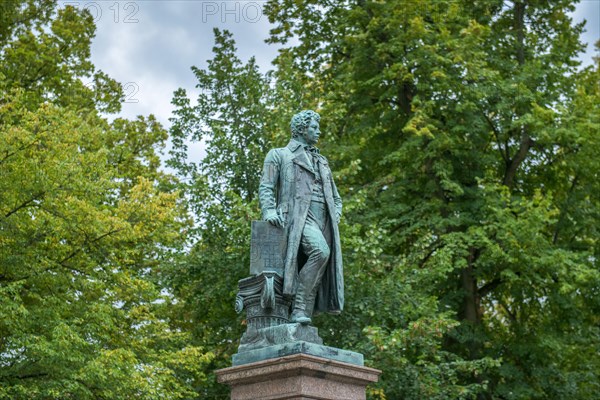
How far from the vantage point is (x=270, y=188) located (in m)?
9.81

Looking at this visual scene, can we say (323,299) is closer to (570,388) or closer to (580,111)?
(570,388)

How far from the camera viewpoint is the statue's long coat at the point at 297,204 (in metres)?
9.49

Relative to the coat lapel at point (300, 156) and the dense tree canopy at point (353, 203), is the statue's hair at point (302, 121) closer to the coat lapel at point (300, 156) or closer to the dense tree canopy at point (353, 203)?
the coat lapel at point (300, 156)

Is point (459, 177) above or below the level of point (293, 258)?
above

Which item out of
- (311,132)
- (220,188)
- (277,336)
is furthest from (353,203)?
(277,336)

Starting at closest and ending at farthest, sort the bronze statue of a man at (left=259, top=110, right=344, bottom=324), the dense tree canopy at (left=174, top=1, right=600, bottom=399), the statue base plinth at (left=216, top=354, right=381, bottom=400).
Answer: the statue base plinth at (left=216, top=354, right=381, bottom=400) → the bronze statue of a man at (left=259, top=110, right=344, bottom=324) → the dense tree canopy at (left=174, top=1, right=600, bottom=399)

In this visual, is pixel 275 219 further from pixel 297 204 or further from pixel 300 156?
pixel 300 156

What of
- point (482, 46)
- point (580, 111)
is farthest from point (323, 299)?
point (482, 46)

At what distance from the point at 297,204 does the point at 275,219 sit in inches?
11.9

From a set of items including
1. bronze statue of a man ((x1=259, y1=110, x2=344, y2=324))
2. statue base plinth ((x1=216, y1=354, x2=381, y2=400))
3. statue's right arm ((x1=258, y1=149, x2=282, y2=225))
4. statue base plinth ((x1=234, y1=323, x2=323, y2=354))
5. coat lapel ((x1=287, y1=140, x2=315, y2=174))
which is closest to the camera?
statue base plinth ((x1=216, y1=354, x2=381, y2=400))

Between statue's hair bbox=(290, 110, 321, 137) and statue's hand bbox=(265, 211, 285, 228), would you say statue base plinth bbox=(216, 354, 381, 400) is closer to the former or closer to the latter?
statue's hand bbox=(265, 211, 285, 228)

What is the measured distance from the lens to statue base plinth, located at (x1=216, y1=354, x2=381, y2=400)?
855 centimetres

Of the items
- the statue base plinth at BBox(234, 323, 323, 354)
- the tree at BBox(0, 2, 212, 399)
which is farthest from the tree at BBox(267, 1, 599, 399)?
the statue base plinth at BBox(234, 323, 323, 354)

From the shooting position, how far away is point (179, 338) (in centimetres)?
1822
